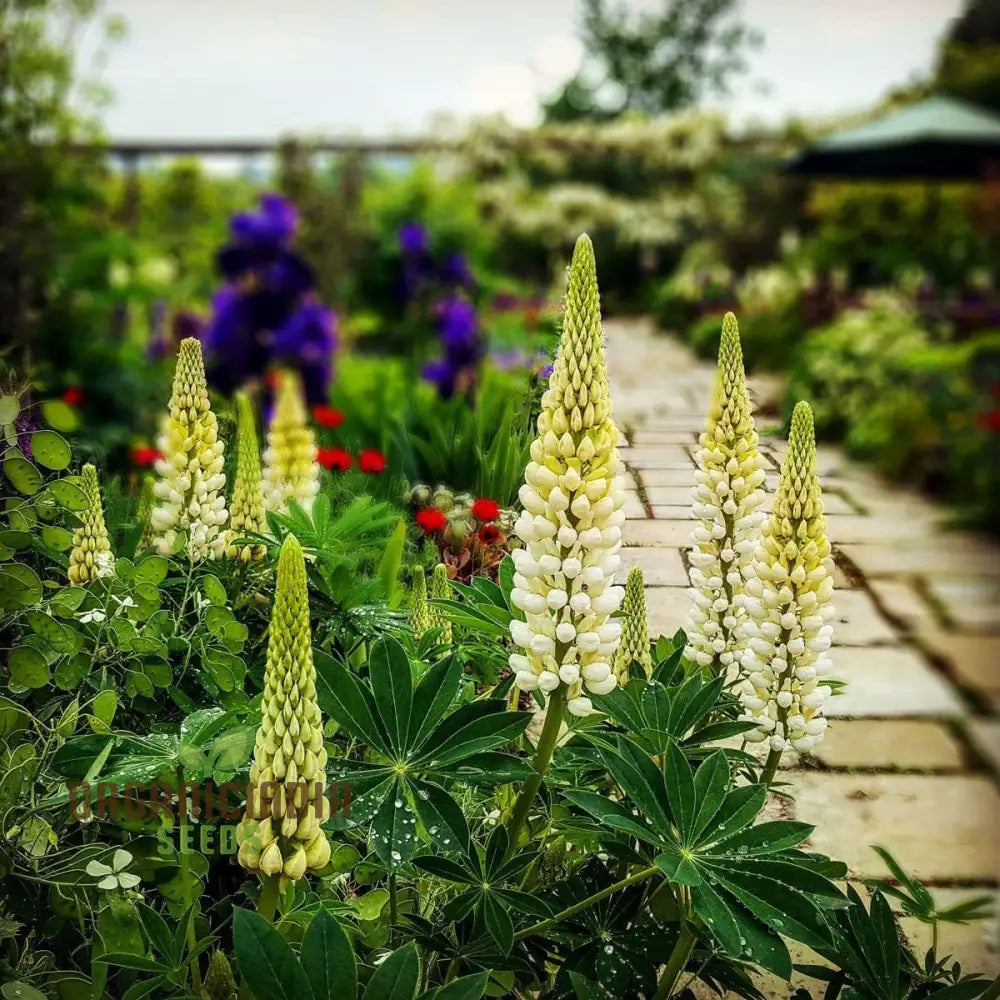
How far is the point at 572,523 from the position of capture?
0.84 meters

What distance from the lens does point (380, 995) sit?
737mm

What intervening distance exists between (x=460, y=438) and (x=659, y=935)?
2.10 feet

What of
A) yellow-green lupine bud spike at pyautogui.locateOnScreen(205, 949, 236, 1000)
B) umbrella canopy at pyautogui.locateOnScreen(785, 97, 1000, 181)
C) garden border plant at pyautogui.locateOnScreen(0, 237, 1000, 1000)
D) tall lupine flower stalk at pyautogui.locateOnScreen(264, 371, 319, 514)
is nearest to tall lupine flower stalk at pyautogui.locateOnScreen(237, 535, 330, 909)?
garden border plant at pyautogui.locateOnScreen(0, 237, 1000, 1000)

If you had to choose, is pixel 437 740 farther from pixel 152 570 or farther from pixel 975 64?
pixel 975 64

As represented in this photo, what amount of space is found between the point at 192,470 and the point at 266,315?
0.79 m

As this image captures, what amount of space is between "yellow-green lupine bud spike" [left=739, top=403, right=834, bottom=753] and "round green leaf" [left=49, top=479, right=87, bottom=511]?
62cm

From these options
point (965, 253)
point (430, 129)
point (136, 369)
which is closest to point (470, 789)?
point (136, 369)

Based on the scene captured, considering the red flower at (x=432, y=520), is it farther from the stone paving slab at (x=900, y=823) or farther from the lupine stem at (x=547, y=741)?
the stone paving slab at (x=900, y=823)

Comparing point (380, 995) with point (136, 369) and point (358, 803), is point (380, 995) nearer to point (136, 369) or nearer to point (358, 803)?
point (358, 803)

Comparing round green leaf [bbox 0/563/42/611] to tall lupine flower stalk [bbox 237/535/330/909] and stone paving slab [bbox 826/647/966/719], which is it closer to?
tall lupine flower stalk [bbox 237/535/330/909]

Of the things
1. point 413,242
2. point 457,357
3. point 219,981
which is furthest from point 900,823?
point 413,242

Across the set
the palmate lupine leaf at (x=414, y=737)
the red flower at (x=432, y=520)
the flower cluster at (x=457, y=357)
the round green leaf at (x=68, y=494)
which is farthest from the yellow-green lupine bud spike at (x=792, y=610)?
the flower cluster at (x=457, y=357)

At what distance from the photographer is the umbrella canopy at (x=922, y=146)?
21.8 ft

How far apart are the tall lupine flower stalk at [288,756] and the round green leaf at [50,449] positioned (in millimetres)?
368
